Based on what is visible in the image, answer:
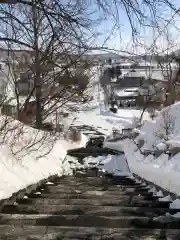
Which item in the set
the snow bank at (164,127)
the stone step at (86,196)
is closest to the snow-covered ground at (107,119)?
the snow bank at (164,127)

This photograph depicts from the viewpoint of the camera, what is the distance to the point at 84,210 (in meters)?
4.79

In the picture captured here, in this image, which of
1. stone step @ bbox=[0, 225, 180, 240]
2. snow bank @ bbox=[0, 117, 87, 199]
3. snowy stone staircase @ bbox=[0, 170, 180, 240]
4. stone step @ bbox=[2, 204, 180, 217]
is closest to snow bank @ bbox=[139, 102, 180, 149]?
snow bank @ bbox=[0, 117, 87, 199]

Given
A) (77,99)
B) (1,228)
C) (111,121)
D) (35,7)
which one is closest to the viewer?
(1,228)

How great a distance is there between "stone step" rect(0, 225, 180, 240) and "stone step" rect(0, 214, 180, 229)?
27 centimetres

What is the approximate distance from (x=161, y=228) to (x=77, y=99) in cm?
1809

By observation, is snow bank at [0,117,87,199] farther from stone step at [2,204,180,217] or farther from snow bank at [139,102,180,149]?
snow bank at [139,102,180,149]

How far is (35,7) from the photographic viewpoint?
525 cm

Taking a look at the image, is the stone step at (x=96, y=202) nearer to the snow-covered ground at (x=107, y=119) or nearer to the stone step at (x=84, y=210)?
the stone step at (x=84, y=210)

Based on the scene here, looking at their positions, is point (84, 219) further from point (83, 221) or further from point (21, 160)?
point (21, 160)

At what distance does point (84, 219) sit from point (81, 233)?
2.14 ft

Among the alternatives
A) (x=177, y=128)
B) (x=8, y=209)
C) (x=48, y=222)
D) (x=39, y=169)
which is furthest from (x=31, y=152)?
(x=177, y=128)

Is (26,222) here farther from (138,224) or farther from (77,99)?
(77,99)

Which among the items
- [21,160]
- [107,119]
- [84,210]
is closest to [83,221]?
[84,210]

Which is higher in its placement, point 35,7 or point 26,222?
point 35,7
